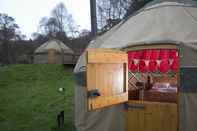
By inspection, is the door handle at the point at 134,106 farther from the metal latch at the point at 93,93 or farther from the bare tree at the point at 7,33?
the bare tree at the point at 7,33

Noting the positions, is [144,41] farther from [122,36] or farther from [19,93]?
[19,93]

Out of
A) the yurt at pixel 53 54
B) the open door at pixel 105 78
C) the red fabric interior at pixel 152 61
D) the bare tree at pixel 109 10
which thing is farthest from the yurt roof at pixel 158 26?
the yurt at pixel 53 54

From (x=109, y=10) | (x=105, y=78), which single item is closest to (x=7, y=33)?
(x=109, y=10)

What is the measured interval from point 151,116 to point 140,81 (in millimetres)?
2063

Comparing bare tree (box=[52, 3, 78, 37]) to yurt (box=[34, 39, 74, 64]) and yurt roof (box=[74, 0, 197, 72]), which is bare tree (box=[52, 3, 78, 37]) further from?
yurt roof (box=[74, 0, 197, 72])

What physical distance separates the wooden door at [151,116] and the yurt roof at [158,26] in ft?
3.46

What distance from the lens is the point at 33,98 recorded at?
38.9 ft

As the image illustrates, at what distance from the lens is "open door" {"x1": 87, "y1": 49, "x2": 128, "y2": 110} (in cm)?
425

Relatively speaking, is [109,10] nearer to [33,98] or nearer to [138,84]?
[33,98]

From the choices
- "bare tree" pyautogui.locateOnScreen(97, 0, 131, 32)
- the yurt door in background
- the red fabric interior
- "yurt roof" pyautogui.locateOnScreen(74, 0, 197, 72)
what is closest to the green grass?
the red fabric interior

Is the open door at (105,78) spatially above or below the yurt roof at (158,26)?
below

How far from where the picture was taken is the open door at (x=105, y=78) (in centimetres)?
425

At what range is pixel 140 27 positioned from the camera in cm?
605

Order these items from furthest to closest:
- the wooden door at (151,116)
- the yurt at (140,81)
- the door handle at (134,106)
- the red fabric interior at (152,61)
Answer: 1. the red fabric interior at (152,61)
2. the door handle at (134,106)
3. the wooden door at (151,116)
4. the yurt at (140,81)
